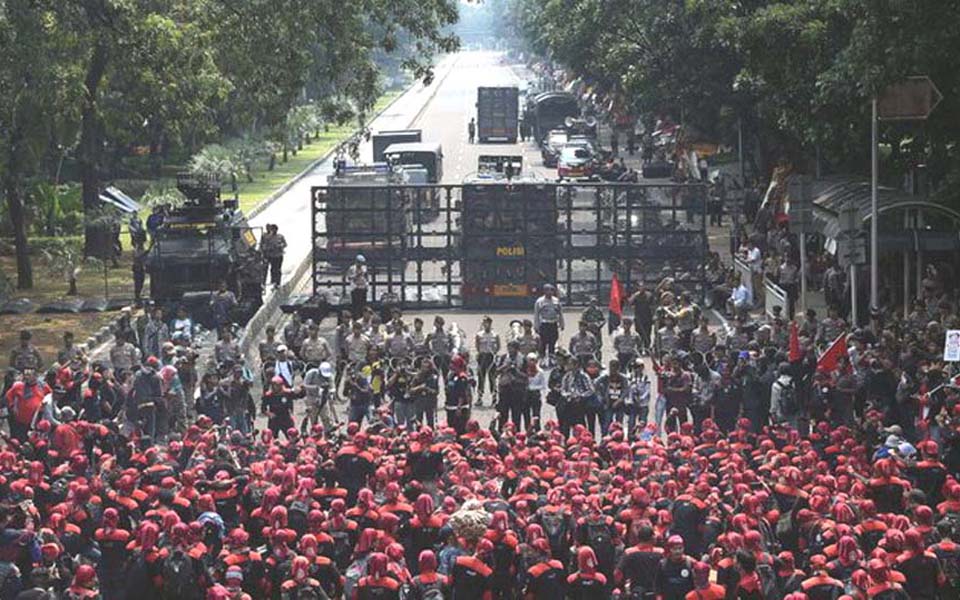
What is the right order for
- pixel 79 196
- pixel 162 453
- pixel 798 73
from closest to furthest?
pixel 162 453
pixel 798 73
pixel 79 196

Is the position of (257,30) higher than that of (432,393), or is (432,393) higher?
(257,30)

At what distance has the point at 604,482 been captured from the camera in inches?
731

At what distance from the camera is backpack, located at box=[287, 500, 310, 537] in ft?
57.0

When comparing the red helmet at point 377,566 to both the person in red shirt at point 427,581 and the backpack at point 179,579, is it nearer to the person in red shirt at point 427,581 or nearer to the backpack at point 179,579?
the person in red shirt at point 427,581

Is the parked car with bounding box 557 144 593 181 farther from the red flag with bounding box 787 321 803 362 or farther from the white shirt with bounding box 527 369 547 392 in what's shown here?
the white shirt with bounding box 527 369 547 392

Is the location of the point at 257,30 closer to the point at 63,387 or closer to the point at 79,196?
the point at 63,387

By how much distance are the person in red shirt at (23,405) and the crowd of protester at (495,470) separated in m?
0.04

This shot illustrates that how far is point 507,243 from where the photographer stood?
120ft

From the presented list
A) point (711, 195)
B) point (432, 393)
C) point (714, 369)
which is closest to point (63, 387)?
point (432, 393)

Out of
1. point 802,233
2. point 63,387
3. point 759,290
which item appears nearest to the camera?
point 63,387

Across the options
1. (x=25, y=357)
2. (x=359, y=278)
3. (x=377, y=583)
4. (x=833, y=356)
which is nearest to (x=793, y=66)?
(x=359, y=278)

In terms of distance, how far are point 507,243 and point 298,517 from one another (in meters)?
19.6

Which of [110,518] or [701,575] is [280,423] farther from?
[701,575]

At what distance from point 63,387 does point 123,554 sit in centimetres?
844
